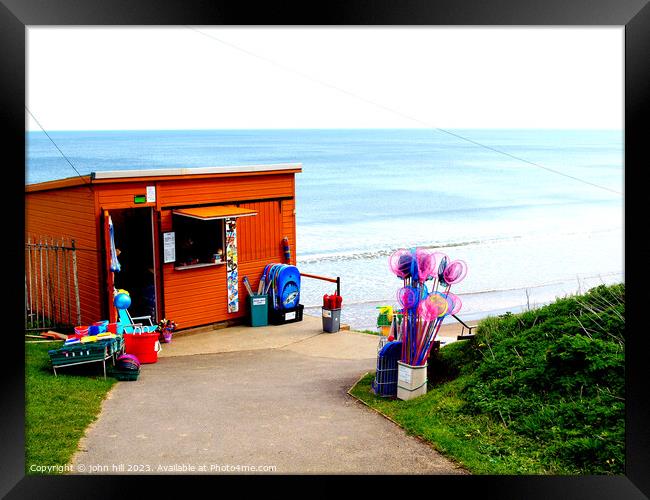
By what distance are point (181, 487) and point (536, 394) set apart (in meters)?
3.90

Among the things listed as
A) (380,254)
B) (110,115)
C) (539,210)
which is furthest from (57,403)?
(110,115)

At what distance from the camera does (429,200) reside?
6031 cm

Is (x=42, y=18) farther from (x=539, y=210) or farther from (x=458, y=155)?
(x=458, y=155)

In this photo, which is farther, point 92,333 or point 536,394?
point 92,333

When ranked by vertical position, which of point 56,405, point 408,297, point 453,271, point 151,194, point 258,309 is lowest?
point 56,405

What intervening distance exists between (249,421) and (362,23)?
4.71 metres

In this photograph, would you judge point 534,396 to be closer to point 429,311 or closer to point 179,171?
point 429,311

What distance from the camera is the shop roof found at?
11922 mm

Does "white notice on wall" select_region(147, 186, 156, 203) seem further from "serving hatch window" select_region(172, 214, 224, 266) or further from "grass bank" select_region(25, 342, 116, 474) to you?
"grass bank" select_region(25, 342, 116, 474)

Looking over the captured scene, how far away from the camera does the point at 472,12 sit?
502 centimetres

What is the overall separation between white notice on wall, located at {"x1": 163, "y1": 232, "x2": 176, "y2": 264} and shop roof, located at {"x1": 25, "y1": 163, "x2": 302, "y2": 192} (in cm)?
90

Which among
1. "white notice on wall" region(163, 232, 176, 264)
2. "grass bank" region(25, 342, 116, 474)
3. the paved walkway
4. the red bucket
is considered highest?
"white notice on wall" region(163, 232, 176, 264)

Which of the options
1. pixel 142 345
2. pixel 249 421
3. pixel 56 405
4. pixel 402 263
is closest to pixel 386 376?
pixel 402 263

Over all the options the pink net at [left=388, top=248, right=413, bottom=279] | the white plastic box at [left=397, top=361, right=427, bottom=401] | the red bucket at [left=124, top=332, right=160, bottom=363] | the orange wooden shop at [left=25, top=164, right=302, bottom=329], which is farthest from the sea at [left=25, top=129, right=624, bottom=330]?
the pink net at [left=388, top=248, right=413, bottom=279]
